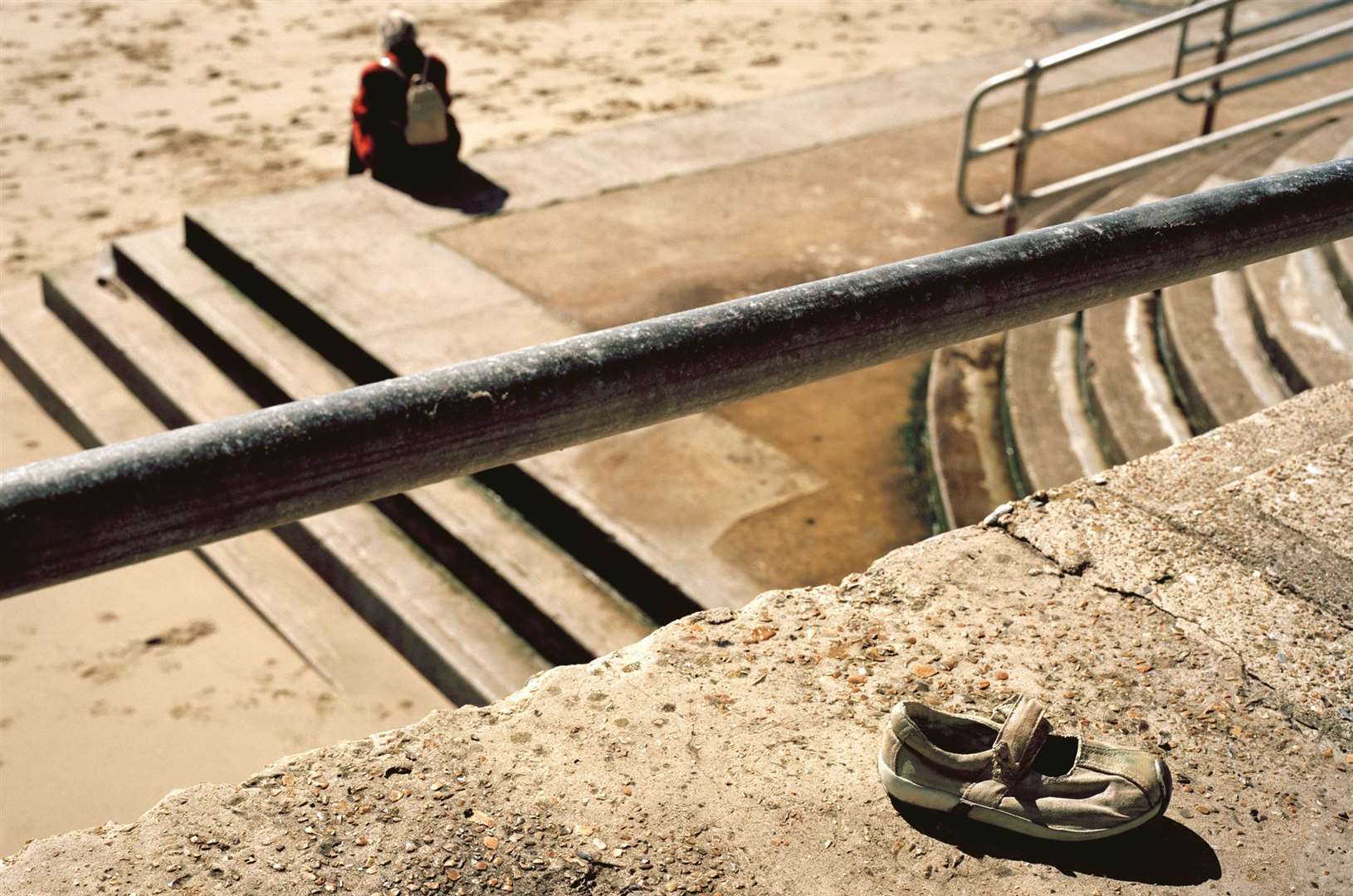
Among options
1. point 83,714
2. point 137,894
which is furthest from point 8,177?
point 137,894

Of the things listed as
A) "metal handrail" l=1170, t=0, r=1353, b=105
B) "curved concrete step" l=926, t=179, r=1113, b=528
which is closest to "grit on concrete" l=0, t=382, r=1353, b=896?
"curved concrete step" l=926, t=179, r=1113, b=528

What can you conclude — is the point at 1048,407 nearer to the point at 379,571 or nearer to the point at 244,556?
the point at 379,571

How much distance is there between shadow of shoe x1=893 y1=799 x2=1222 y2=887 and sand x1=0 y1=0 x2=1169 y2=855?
332 cm

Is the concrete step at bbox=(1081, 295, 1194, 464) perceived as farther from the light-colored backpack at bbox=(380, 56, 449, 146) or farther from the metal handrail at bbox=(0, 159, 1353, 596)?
the light-colored backpack at bbox=(380, 56, 449, 146)

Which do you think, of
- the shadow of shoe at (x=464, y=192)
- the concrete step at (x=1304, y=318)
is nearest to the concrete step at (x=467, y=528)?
the shadow of shoe at (x=464, y=192)

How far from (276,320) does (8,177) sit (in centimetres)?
363

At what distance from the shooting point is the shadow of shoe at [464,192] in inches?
289

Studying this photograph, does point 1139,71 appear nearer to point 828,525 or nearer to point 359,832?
point 828,525

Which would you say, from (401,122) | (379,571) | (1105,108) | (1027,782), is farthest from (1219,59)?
(1027,782)

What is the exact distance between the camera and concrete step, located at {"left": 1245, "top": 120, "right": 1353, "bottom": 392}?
4758 mm

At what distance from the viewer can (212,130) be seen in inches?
382

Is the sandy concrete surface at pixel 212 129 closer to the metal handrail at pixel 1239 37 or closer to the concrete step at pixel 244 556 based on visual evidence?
the concrete step at pixel 244 556

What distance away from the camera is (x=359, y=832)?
1592 mm

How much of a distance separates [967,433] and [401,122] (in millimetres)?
3889
